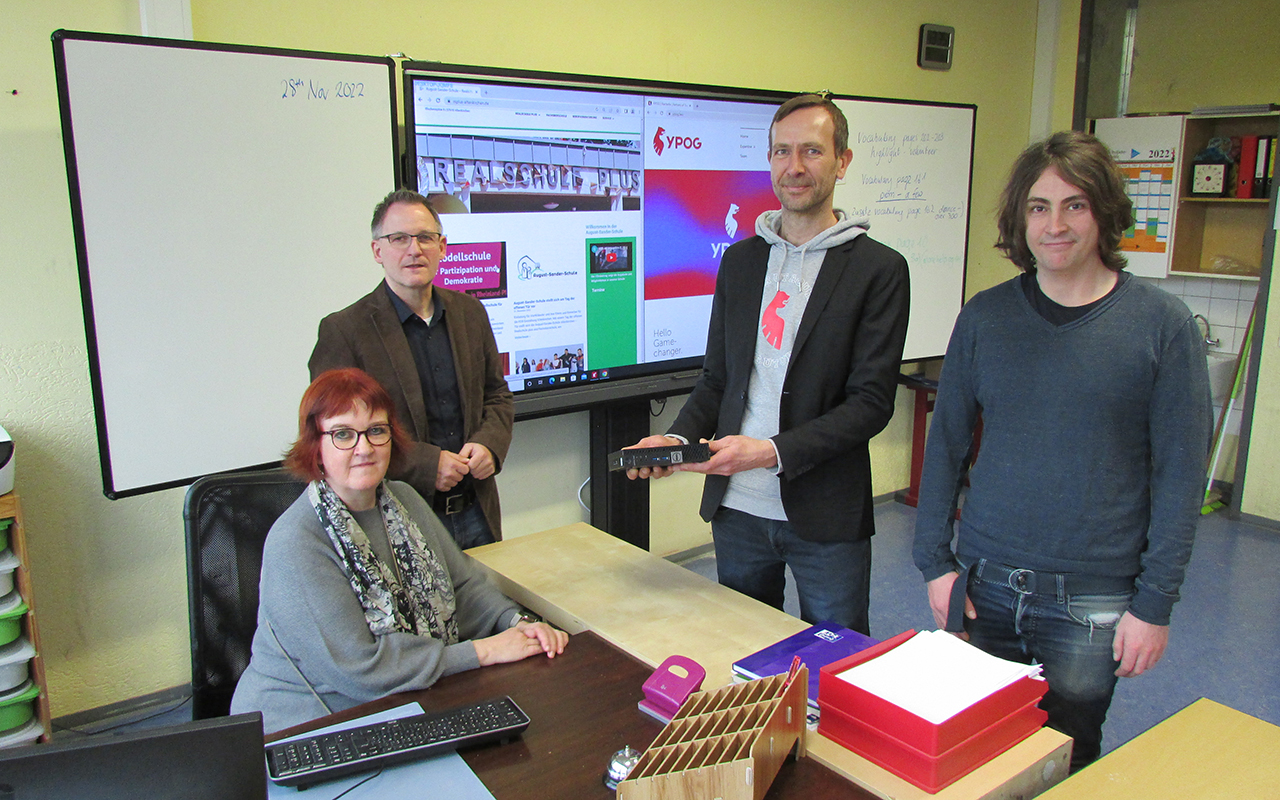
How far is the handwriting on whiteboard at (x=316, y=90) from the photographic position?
8.29ft

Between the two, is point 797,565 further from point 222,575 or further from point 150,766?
point 150,766

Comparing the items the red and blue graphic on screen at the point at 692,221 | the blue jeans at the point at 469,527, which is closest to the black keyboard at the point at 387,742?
the blue jeans at the point at 469,527

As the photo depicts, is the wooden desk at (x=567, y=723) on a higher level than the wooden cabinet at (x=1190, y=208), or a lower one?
lower

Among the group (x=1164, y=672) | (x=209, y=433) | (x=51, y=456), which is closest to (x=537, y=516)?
(x=209, y=433)

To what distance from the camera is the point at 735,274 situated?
2082 millimetres

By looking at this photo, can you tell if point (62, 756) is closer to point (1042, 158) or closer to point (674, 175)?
point (1042, 158)

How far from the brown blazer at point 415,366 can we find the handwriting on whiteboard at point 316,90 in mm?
763

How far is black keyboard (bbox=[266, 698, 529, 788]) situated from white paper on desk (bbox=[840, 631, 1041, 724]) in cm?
53

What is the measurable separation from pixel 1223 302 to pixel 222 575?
17.2ft

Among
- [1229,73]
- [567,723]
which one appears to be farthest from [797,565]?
[1229,73]

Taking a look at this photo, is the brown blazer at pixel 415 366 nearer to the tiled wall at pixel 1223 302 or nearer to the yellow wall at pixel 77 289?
the yellow wall at pixel 77 289

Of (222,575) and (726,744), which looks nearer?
(726,744)

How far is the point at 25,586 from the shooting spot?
2.25 metres

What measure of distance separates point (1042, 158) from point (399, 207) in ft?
4.60
